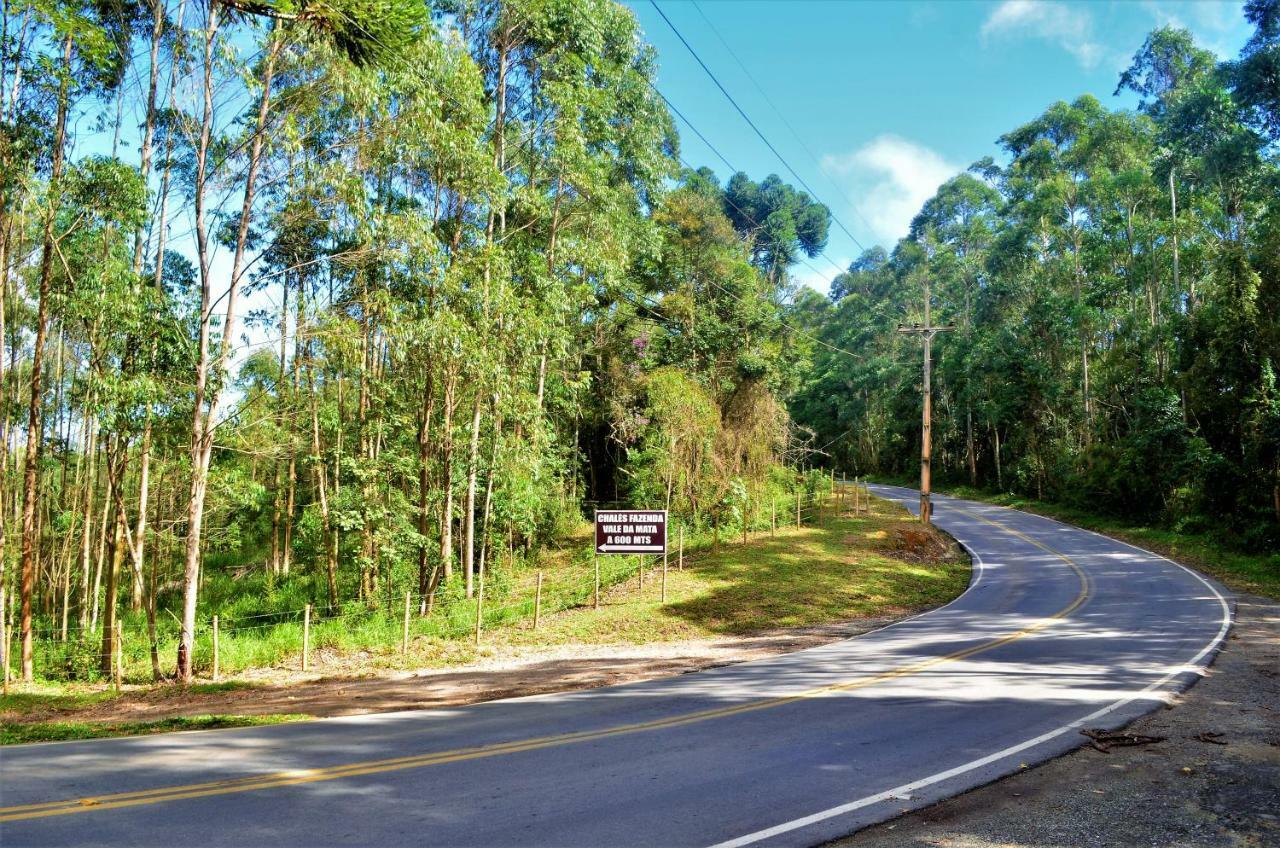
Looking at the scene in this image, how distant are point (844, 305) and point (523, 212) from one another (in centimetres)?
5377

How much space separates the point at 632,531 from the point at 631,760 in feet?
33.2

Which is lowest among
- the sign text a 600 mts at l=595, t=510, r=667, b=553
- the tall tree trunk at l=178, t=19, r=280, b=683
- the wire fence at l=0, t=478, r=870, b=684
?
the wire fence at l=0, t=478, r=870, b=684

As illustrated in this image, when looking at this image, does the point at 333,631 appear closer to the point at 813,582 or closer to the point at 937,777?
the point at 813,582

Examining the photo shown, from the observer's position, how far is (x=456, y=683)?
11.3 meters

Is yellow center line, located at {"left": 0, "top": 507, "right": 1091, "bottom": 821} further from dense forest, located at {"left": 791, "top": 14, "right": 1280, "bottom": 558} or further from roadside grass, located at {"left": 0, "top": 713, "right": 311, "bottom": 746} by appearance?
dense forest, located at {"left": 791, "top": 14, "right": 1280, "bottom": 558}

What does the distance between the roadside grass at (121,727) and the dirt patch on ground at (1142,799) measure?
7463mm

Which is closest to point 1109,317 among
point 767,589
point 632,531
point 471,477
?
point 767,589

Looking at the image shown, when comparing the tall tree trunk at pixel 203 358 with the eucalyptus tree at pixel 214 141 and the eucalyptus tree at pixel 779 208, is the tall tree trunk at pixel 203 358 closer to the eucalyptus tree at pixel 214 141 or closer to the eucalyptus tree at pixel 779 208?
the eucalyptus tree at pixel 214 141

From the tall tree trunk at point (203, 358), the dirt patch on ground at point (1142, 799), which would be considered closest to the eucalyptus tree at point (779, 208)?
the tall tree trunk at point (203, 358)

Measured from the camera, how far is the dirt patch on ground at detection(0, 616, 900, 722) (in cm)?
1001

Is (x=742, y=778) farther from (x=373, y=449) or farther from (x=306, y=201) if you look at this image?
(x=373, y=449)

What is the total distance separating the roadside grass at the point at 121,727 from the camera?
8.52 meters

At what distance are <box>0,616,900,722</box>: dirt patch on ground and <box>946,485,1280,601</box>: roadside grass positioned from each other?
49.1 ft

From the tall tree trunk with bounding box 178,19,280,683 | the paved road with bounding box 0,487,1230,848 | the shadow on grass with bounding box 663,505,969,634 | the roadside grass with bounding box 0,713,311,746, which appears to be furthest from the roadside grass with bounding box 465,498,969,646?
the roadside grass with bounding box 0,713,311,746
